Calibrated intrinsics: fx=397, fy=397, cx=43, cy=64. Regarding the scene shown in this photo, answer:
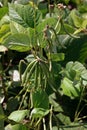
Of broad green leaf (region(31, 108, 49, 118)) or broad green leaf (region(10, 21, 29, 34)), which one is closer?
broad green leaf (region(31, 108, 49, 118))

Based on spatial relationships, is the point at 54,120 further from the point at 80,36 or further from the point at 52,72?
the point at 80,36

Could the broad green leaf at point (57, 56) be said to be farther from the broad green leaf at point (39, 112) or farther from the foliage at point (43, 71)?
the broad green leaf at point (39, 112)

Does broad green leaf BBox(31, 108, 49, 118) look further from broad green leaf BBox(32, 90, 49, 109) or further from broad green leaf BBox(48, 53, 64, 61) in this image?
broad green leaf BBox(48, 53, 64, 61)

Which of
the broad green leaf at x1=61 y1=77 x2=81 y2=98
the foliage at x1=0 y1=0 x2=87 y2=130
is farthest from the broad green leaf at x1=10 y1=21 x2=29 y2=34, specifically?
the broad green leaf at x1=61 y1=77 x2=81 y2=98

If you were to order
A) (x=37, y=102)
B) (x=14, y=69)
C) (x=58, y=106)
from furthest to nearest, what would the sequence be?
(x=14, y=69)
(x=58, y=106)
(x=37, y=102)

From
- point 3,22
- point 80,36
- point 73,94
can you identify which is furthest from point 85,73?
point 3,22

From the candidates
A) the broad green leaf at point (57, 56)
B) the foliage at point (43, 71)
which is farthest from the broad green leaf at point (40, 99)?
→ the broad green leaf at point (57, 56)

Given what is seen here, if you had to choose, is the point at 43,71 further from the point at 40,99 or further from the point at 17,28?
the point at 17,28
